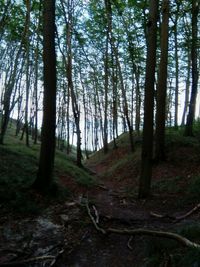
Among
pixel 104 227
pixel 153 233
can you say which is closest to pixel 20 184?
pixel 104 227

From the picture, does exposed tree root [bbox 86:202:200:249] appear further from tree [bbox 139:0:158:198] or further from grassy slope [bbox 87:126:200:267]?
tree [bbox 139:0:158:198]

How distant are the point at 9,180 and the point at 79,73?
23.2 m

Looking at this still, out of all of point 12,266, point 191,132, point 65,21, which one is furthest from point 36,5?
point 12,266

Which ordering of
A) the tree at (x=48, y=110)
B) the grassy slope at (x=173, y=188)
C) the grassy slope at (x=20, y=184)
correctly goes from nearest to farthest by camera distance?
the grassy slope at (x=173, y=188), the grassy slope at (x=20, y=184), the tree at (x=48, y=110)

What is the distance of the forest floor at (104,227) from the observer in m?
5.10

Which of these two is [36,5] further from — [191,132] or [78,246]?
[78,246]

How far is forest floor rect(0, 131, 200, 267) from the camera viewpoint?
510cm

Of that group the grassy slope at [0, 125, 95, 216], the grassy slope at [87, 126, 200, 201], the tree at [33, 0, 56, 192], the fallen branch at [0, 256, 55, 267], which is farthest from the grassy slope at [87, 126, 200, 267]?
the tree at [33, 0, 56, 192]

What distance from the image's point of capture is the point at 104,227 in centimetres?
689

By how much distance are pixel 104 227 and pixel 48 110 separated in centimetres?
353

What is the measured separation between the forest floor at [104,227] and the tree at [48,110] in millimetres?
590

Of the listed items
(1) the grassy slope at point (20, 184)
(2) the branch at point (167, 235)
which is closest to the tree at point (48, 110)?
(1) the grassy slope at point (20, 184)

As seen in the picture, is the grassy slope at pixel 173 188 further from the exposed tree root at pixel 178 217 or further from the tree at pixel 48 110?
the tree at pixel 48 110

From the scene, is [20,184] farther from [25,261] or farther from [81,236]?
[25,261]
